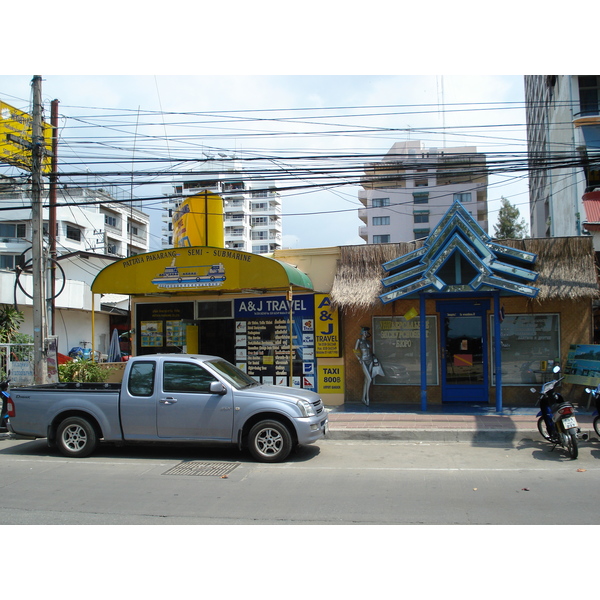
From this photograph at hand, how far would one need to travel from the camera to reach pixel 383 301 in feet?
40.7

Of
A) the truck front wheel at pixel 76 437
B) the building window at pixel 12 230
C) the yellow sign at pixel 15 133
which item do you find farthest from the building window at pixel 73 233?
the truck front wheel at pixel 76 437

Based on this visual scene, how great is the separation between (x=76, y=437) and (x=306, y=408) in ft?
13.0

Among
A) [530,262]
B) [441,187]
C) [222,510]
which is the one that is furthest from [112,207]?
[222,510]

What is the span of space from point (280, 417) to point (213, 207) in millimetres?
8899

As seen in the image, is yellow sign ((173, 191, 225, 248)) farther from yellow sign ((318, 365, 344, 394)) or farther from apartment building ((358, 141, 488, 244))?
apartment building ((358, 141, 488, 244))

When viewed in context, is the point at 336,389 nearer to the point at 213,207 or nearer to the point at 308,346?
the point at 308,346

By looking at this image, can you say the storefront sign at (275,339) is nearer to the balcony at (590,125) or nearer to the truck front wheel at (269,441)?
the truck front wheel at (269,441)

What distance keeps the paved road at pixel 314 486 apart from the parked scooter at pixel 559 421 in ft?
0.78

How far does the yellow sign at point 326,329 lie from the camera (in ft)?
46.3

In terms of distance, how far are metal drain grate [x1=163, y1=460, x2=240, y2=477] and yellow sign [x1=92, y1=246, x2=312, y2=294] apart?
4.85m

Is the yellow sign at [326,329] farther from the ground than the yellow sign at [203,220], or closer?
closer

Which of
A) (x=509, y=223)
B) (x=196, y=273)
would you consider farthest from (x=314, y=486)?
(x=509, y=223)

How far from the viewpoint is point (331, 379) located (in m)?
14.2

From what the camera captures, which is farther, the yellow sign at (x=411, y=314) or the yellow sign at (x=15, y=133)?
the yellow sign at (x=15, y=133)
